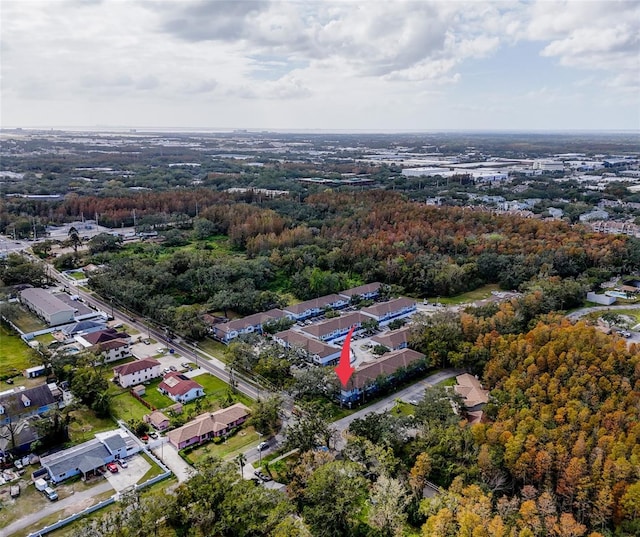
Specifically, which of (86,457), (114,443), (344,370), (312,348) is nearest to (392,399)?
(344,370)

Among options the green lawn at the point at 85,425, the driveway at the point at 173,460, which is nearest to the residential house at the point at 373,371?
the driveway at the point at 173,460

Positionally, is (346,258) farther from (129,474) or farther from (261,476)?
(129,474)

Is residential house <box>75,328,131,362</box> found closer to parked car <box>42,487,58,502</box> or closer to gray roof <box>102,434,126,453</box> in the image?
gray roof <box>102,434,126,453</box>

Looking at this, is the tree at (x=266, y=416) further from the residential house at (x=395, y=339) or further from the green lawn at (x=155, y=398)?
the residential house at (x=395, y=339)

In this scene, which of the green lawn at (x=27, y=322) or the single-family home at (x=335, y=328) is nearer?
the single-family home at (x=335, y=328)

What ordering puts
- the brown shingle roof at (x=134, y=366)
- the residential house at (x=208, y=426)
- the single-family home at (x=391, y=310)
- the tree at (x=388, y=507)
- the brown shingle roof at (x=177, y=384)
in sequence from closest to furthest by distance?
the tree at (x=388, y=507)
the residential house at (x=208, y=426)
the brown shingle roof at (x=177, y=384)
the brown shingle roof at (x=134, y=366)
the single-family home at (x=391, y=310)
